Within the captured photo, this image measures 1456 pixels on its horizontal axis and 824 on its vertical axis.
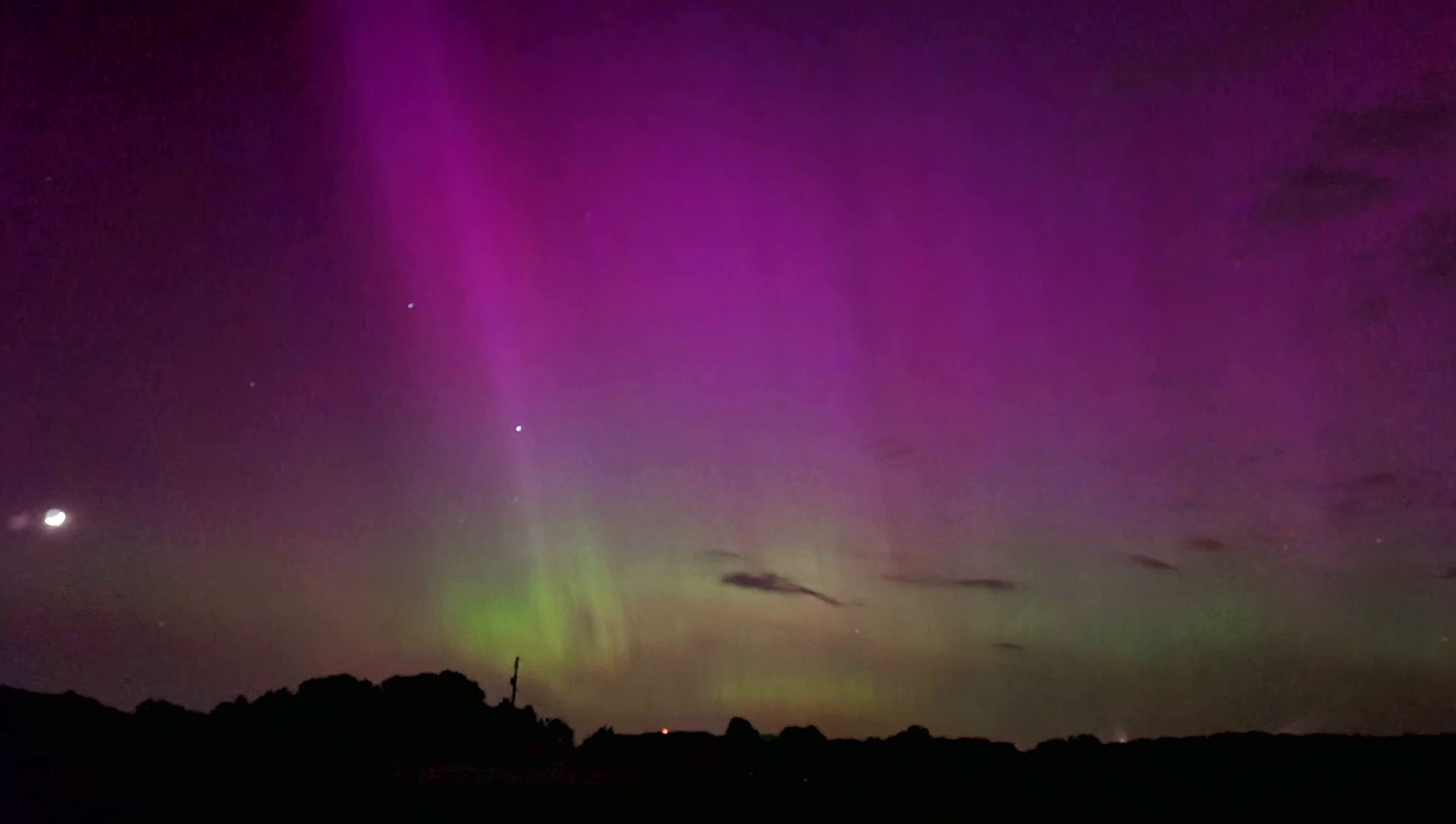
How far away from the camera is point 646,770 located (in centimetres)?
3578

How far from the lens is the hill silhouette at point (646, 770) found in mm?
21703

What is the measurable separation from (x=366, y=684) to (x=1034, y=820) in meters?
36.4

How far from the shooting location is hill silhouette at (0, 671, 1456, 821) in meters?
21.7

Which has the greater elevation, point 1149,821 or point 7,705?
point 7,705

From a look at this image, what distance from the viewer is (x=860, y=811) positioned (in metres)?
25.1

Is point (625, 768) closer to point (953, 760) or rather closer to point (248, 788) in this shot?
point (953, 760)

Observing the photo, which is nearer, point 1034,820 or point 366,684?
point 1034,820

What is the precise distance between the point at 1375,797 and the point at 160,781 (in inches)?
971

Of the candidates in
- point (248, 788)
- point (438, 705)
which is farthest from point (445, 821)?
point (438, 705)

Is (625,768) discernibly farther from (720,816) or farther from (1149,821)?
(1149,821)

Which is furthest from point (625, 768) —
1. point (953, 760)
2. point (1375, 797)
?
point (1375, 797)

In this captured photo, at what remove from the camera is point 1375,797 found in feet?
80.2

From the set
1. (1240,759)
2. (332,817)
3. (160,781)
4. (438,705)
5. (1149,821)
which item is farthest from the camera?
(438,705)

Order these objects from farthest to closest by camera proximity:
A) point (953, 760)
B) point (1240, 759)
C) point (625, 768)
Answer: point (625, 768), point (953, 760), point (1240, 759)
